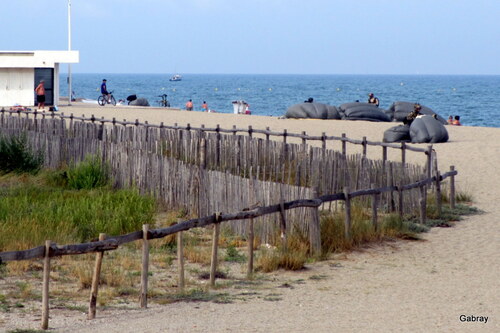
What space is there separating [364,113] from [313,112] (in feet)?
5.99

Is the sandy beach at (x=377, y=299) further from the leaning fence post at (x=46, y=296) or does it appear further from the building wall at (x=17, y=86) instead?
the building wall at (x=17, y=86)

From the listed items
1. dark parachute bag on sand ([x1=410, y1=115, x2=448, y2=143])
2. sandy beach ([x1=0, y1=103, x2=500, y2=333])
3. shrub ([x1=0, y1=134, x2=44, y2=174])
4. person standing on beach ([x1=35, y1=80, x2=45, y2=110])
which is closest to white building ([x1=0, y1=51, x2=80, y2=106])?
person standing on beach ([x1=35, y1=80, x2=45, y2=110])

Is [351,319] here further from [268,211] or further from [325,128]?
[325,128]

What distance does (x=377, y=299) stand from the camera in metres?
7.34

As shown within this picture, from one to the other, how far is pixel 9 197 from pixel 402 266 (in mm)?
5777

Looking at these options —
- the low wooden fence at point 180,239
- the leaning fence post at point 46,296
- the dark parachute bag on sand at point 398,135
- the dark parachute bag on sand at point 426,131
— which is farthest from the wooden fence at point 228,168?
the dark parachute bag on sand at point 398,135

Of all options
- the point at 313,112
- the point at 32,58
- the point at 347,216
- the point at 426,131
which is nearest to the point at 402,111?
the point at 313,112

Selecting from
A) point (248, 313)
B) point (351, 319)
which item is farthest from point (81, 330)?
point (351, 319)

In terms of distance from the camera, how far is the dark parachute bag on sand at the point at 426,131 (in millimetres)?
20484

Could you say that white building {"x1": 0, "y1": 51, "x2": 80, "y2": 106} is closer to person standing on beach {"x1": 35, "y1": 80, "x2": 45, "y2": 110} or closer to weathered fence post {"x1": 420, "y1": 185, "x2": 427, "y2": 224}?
person standing on beach {"x1": 35, "y1": 80, "x2": 45, "y2": 110}

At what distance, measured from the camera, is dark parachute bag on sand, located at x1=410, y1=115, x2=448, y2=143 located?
806 inches

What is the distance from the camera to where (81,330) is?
246 inches

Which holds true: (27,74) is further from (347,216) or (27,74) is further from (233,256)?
(347,216)

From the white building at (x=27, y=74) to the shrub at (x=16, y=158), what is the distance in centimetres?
1460
